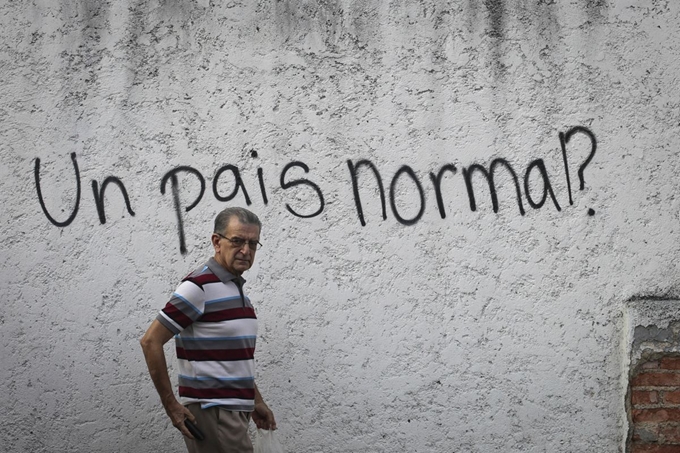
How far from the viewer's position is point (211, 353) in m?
3.07

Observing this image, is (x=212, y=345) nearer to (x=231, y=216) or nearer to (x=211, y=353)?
(x=211, y=353)

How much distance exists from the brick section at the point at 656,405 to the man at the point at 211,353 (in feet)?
6.41

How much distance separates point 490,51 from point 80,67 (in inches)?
88.6

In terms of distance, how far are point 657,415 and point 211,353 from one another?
226 cm

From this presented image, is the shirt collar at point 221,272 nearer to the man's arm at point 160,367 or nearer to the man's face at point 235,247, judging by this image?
the man's face at point 235,247

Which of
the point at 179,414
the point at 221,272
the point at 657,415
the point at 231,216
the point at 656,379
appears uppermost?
the point at 231,216

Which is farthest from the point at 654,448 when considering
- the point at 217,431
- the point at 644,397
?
the point at 217,431

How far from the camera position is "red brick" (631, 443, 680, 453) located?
3.64m

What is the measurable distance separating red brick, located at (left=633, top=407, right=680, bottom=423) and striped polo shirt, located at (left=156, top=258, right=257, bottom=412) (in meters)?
1.98

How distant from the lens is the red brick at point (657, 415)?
3.64m

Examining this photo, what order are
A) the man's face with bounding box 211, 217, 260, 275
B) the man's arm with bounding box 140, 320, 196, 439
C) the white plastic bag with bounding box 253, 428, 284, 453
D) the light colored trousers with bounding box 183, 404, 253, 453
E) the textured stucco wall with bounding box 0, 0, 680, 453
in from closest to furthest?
the man's arm with bounding box 140, 320, 196, 439 → the light colored trousers with bounding box 183, 404, 253, 453 → the man's face with bounding box 211, 217, 260, 275 → the white plastic bag with bounding box 253, 428, 284, 453 → the textured stucco wall with bounding box 0, 0, 680, 453

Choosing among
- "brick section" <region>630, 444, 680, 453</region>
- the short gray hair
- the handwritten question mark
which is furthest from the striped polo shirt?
"brick section" <region>630, 444, 680, 453</region>

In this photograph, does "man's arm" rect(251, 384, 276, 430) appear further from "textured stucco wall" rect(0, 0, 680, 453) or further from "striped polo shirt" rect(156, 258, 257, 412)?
"textured stucco wall" rect(0, 0, 680, 453)

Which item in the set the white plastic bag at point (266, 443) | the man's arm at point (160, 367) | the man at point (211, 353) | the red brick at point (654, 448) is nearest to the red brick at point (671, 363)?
the red brick at point (654, 448)
